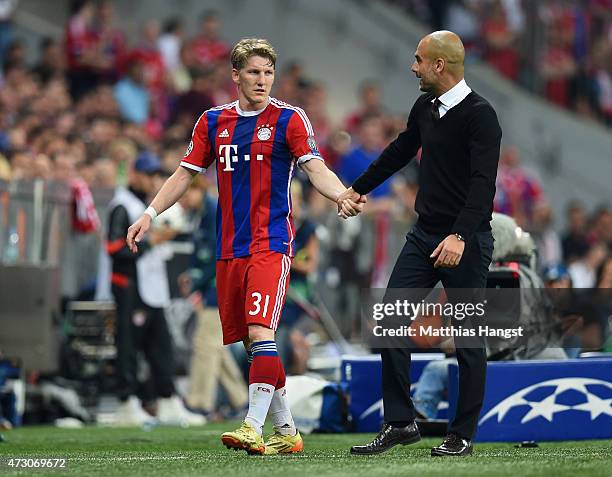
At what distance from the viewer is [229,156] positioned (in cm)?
852

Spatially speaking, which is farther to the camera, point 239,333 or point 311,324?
point 311,324

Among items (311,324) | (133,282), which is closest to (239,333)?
(133,282)

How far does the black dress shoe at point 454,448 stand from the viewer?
8.03 m

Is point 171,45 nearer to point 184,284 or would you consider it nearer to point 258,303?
point 184,284

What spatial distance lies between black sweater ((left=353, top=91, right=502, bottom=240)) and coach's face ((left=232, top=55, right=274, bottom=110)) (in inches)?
31.1

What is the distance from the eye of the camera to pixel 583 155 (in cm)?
2375

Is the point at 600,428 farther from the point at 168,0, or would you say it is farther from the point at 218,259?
the point at 168,0

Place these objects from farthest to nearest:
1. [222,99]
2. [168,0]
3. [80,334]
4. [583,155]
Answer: [583,155] < [168,0] < [222,99] < [80,334]

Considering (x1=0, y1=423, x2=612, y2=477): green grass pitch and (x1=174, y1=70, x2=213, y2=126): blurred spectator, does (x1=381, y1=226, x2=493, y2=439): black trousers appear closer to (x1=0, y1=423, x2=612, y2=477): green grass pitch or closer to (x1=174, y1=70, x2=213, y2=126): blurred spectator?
(x1=0, y1=423, x2=612, y2=477): green grass pitch

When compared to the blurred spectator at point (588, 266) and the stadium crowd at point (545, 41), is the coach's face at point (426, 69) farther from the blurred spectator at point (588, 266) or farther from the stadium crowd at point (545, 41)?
the stadium crowd at point (545, 41)

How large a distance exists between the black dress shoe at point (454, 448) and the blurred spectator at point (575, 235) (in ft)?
39.3

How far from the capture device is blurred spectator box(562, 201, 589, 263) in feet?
65.3

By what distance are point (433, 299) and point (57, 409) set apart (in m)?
5.76

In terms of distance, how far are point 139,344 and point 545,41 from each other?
12029mm
